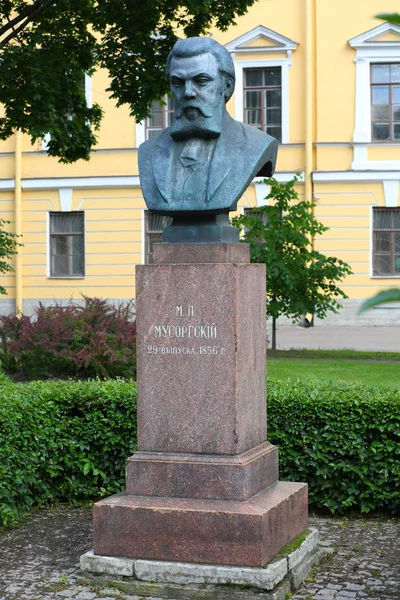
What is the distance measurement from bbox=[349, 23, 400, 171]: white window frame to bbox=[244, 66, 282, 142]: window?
1.83 meters

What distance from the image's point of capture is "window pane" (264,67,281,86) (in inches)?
902

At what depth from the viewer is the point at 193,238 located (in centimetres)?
581

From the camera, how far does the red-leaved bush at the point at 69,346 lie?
12148 millimetres

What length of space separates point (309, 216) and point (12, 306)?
10859 millimetres

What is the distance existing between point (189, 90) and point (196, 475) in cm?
219

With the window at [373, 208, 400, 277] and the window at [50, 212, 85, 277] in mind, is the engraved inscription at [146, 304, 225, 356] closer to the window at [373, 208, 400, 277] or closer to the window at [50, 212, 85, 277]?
the window at [373, 208, 400, 277]

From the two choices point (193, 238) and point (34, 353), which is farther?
point (34, 353)

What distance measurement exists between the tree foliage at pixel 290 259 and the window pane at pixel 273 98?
7.92m

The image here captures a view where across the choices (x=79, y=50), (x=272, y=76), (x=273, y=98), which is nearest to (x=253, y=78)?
(x=272, y=76)

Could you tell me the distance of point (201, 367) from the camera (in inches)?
220

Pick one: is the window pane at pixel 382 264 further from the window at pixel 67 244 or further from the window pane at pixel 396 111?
the window at pixel 67 244

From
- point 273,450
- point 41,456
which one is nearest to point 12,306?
point 41,456

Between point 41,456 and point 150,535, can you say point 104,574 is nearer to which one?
point 150,535

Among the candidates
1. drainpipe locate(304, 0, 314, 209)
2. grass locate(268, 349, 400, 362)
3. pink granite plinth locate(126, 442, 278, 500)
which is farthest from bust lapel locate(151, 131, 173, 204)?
drainpipe locate(304, 0, 314, 209)
